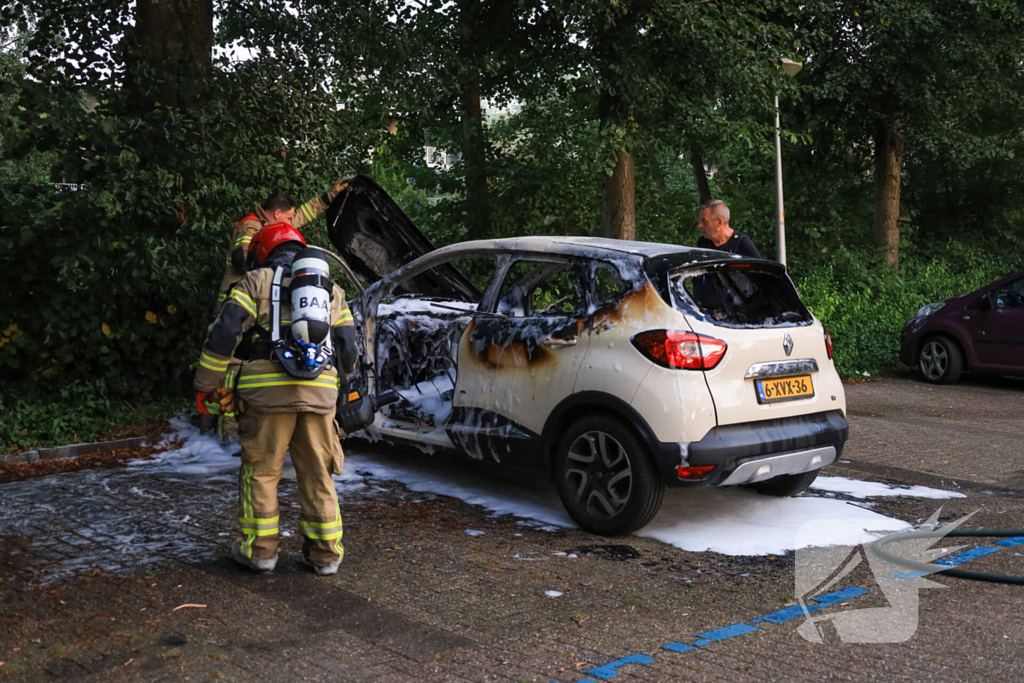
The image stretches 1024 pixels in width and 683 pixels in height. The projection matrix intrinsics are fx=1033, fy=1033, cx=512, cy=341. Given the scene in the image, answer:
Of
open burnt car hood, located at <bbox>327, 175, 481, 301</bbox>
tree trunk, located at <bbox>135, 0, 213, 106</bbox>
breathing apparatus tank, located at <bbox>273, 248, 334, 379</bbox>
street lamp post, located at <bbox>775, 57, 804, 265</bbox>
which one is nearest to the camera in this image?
breathing apparatus tank, located at <bbox>273, 248, 334, 379</bbox>

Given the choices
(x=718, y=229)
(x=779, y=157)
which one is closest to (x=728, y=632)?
(x=718, y=229)

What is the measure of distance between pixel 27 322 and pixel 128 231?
1.32 metres

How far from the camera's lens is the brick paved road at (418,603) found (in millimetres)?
3986

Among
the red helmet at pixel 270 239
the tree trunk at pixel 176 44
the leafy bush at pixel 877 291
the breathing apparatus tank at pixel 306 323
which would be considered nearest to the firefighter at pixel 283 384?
the breathing apparatus tank at pixel 306 323

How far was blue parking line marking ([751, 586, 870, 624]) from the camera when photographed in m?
4.51

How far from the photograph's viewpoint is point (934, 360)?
1319 centimetres

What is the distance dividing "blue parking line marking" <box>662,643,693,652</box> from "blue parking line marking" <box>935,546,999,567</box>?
188cm

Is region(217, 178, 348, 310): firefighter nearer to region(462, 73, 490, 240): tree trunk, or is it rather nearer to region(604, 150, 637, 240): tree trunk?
region(604, 150, 637, 240): tree trunk

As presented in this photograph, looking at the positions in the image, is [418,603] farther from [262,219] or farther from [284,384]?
[262,219]

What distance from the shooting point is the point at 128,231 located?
29.4 feet

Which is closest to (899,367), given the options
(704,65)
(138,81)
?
(704,65)

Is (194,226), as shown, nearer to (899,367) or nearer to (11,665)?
(11,665)

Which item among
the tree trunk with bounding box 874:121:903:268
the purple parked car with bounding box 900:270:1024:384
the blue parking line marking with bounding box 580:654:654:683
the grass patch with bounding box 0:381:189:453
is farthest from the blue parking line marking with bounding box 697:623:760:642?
the tree trunk with bounding box 874:121:903:268

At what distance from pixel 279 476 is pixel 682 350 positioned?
2.19 meters
